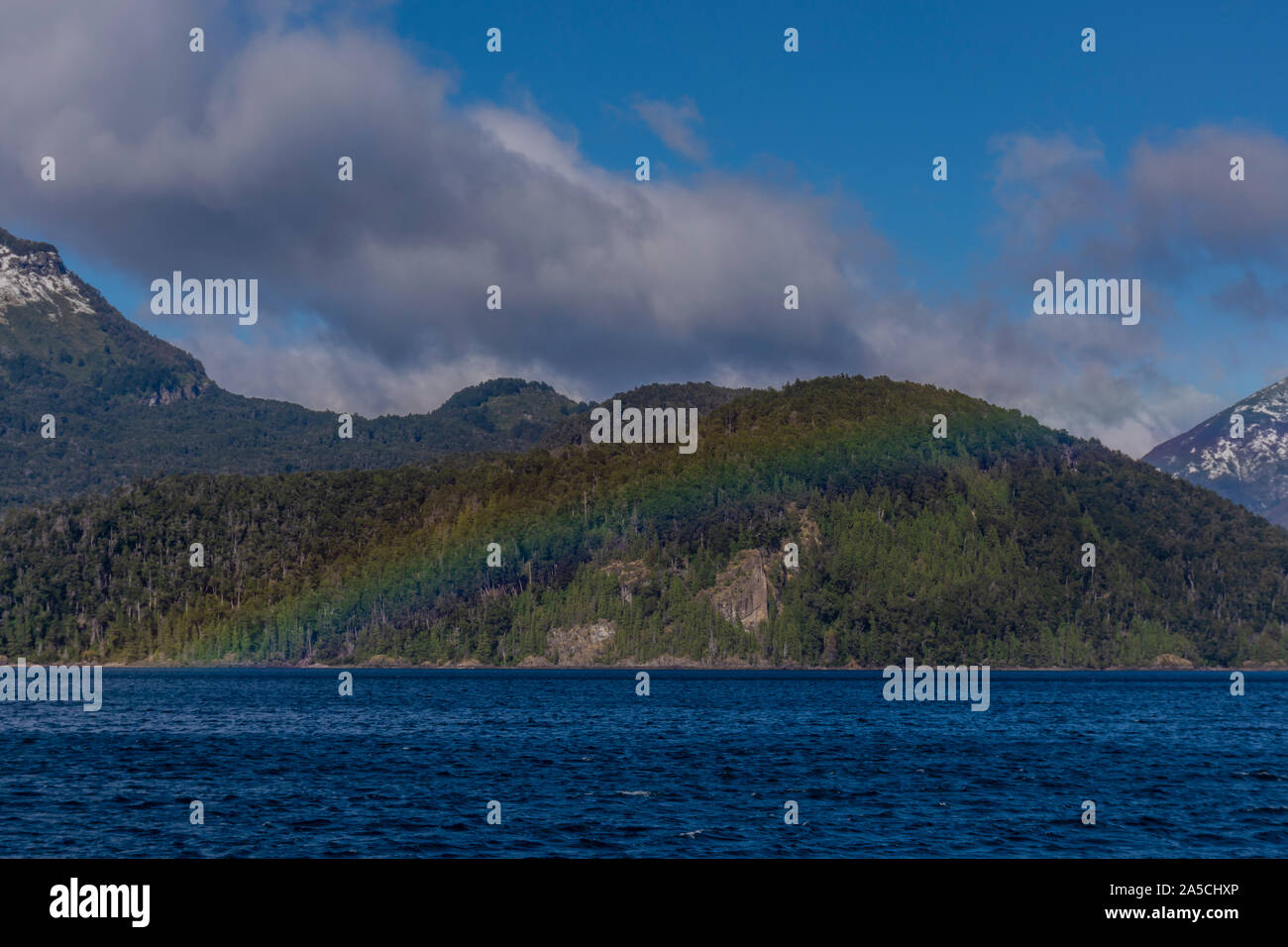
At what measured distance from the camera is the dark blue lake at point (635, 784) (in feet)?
175

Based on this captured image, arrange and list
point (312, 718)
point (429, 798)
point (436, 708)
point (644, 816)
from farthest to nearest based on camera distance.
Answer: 1. point (436, 708)
2. point (312, 718)
3. point (429, 798)
4. point (644, 816)

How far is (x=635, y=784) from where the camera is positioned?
7219 centimetres

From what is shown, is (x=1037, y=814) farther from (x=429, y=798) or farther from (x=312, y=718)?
(x=312, y=718)

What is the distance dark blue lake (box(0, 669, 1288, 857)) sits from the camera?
53344 millimetres

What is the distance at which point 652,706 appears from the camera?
14988 cm

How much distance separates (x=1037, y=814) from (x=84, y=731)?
83.1 m

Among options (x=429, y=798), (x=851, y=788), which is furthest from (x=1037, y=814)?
(x=429, y=798)

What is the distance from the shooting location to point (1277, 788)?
2940 inches
